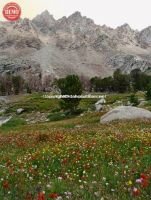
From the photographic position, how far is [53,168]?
1209cm

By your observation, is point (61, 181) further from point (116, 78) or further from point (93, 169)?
point (116, 78)

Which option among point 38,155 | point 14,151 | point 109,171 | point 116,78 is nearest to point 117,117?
point 14,151

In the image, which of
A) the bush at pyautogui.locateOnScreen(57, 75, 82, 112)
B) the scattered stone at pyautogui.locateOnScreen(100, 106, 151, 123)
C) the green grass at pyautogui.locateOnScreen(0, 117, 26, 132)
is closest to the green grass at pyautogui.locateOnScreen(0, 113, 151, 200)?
the scattered stone at pyautogui.locateOnScreen(100, 106, 151, 123)

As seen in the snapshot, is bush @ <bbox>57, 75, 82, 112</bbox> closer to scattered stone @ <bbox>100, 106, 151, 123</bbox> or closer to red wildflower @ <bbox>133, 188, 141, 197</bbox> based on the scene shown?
scattered stone @ <bbox>100, 106, 151, 123</bbox>

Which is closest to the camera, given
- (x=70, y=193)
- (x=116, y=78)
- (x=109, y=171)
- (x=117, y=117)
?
(x=70, y=193)

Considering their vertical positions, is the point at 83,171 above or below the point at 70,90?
above

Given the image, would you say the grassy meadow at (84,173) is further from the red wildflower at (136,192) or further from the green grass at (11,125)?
the green grass at (11,125)

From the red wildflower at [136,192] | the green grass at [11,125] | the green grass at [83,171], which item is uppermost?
the red wildflower at [136,192]

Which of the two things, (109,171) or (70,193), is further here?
(109,171)

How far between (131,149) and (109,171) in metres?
3.70

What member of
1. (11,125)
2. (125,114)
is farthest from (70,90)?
(125,114)

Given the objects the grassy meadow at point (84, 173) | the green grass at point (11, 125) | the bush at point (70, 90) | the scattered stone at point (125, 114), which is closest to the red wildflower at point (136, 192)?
the grassy meadow at point (84, 173)

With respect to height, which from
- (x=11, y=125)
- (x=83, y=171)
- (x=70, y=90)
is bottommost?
(x=11, y=125)

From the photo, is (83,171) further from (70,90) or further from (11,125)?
(70,90)
